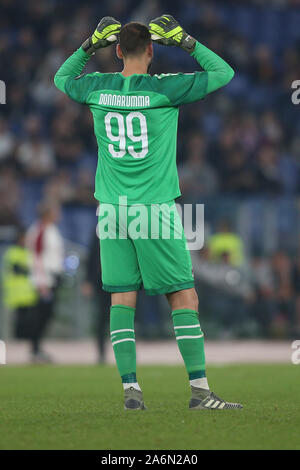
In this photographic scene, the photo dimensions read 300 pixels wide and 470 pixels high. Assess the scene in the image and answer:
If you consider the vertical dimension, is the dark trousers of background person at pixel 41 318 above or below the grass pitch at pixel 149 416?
above

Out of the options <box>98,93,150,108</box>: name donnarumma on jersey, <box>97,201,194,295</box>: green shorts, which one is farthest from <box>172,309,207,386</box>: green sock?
<box>98,93,150,108</box>: name donnarumma on jersey

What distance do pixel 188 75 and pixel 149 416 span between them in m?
1.99

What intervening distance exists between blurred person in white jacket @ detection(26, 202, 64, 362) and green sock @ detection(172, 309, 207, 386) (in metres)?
6.91

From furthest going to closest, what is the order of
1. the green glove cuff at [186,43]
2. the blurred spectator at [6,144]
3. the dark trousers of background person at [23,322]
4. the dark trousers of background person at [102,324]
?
1. the blurred spectator at [6,144]
2. the dark trousers of background person at [23,322]
3. the dark trousers of background person at [102,324]
4. the green glove cuff at [186,43]

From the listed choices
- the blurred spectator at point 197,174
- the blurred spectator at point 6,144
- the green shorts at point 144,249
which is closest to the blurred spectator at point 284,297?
the blurred spectator at point 197,174

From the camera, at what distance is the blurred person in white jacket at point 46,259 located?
1254 centimetres

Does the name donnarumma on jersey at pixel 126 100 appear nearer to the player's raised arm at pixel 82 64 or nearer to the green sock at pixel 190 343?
the player's raised arm at pixel 82 64

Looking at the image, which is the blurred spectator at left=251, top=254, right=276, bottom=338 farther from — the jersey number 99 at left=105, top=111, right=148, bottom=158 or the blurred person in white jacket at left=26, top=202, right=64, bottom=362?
the jersey number 99 at left=105, top=111, right=148, bottom=158

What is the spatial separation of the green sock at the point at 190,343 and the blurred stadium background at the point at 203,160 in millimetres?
6404

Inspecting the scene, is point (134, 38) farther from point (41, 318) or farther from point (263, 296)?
point (263, 296)

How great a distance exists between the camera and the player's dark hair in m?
5.75

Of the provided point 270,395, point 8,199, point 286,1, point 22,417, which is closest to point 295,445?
point 22,417

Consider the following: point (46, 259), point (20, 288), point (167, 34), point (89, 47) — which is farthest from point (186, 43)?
point (20, 288)
